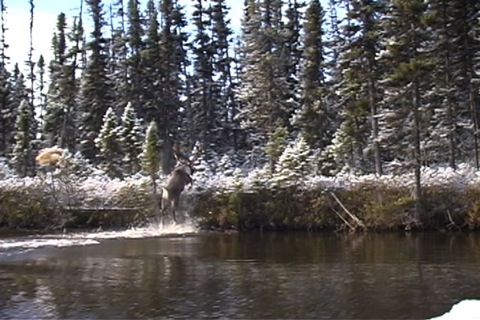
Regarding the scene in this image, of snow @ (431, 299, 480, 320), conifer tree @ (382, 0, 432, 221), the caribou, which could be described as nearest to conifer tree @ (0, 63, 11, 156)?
the caribou

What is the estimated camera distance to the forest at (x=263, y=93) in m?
36.4

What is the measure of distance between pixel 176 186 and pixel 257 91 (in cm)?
2345

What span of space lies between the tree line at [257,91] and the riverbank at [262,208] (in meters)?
2.16

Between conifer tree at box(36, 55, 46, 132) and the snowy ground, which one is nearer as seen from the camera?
the snowy ground

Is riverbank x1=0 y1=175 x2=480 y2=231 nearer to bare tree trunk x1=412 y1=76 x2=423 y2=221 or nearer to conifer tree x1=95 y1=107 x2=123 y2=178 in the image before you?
bare tree trunk x1=412 y1=76 x2=423 y2=221

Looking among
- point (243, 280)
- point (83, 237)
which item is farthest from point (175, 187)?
point (243, 280)

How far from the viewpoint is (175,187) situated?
32.6 metres

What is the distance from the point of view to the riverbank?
1209 inches

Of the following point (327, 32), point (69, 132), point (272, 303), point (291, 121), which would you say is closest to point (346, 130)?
point (291, 121)

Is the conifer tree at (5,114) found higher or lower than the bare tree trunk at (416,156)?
higher

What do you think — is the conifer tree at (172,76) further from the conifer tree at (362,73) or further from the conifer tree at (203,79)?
the conifer tree at (362,73)

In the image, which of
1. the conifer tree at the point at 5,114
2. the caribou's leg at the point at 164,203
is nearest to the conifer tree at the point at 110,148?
the conifer tree at the point at 5,114

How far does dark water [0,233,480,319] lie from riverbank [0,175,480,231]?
16.3 feet

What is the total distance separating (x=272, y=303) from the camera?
13695 millimetres
